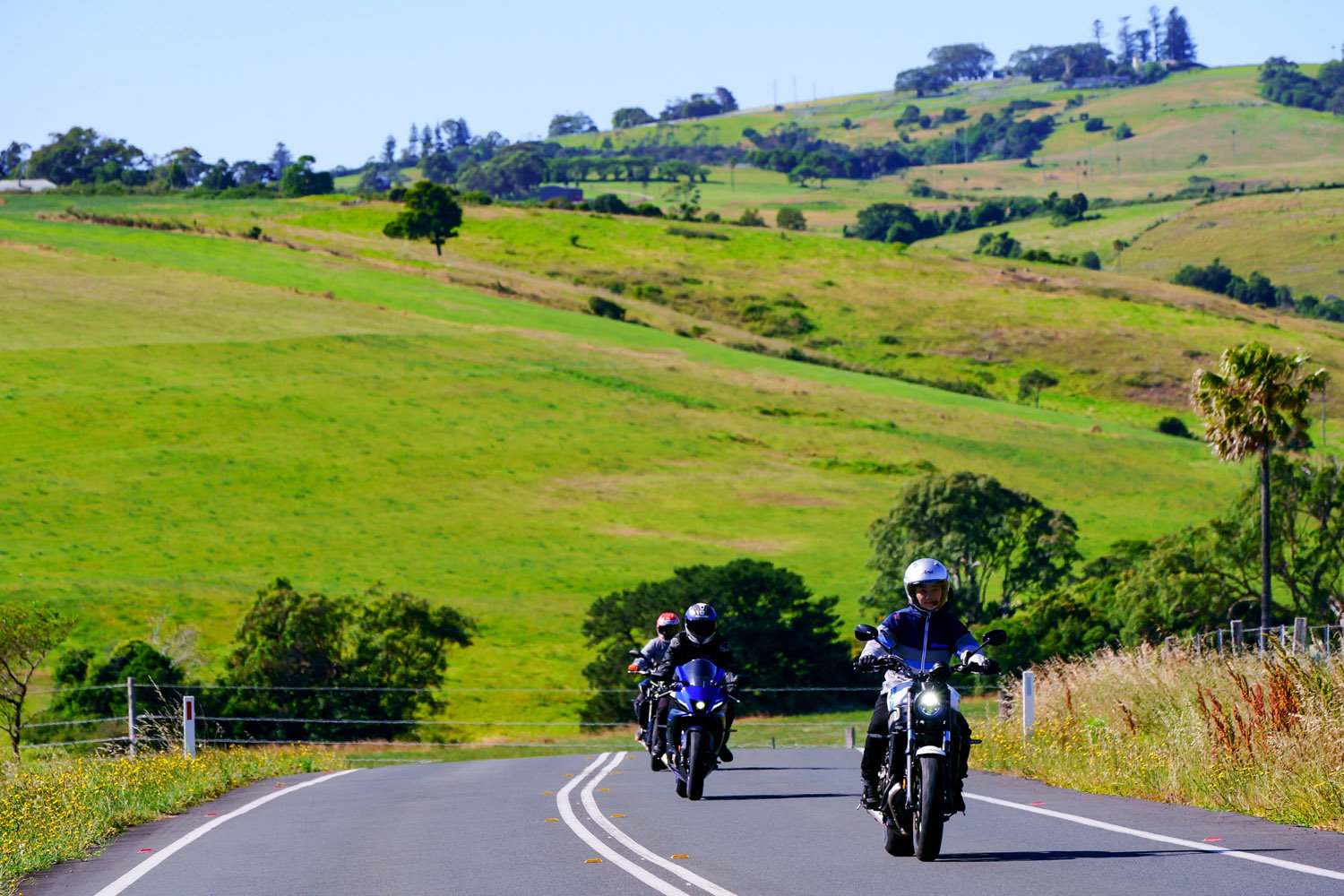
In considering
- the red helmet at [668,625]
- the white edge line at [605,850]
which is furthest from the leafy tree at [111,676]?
the white edge line at [605,850]

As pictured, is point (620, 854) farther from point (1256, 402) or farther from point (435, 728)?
point (1256, 402)

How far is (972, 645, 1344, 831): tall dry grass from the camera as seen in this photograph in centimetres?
1149

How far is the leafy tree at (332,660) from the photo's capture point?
4369 centimetres

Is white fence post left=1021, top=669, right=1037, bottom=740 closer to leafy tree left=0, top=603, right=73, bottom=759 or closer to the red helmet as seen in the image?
the red helmet

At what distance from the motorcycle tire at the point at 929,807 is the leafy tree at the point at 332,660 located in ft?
114

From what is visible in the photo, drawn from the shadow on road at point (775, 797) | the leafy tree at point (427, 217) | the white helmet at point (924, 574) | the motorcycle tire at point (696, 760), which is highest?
the leafy tree at point (427, 217)

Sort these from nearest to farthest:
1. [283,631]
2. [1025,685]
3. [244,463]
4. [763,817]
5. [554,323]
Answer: [763,817], [1025,685], [283,631], [244,463], [554,323]

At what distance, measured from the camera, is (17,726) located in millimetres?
35688

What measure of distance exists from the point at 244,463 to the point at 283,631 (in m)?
29.3

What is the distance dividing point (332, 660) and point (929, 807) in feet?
123

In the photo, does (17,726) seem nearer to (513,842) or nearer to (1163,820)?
(513,842)

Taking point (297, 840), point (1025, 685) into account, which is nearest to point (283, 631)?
point (1025, 685)

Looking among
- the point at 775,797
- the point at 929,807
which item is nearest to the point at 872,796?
the point at 929,807

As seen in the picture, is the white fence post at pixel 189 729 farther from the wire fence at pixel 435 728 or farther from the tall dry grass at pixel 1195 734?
the wire fence at pixel 435 728
